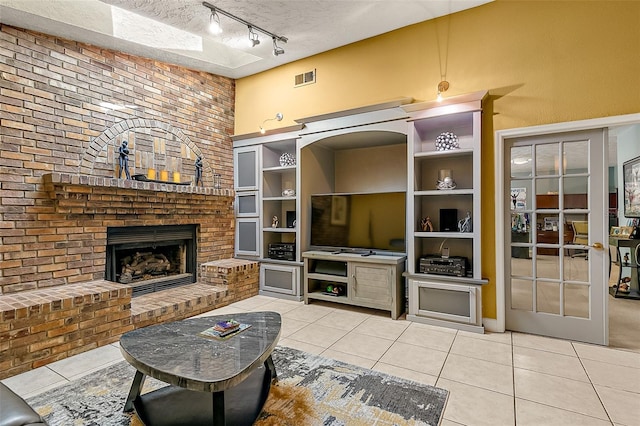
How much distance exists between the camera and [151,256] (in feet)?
14.4

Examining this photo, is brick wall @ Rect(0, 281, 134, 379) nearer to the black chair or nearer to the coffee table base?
the coffee table base

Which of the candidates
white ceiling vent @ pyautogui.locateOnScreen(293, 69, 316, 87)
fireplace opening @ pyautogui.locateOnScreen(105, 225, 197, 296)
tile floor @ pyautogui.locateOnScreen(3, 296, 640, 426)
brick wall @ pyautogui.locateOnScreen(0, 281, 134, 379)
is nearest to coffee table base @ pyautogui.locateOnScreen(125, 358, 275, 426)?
tile floor @ pyautogui.locateOnScreen(3, 296, 640, 426)

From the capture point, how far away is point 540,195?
321 cm

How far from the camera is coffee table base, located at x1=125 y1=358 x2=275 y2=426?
1791 mm

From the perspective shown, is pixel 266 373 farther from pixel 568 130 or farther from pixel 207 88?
pixel 207 88

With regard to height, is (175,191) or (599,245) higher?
(175,191)

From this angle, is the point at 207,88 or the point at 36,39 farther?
the point at 207,88

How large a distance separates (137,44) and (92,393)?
3.53 m

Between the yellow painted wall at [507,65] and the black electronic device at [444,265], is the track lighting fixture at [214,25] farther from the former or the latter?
the black electronic device at [444,265]

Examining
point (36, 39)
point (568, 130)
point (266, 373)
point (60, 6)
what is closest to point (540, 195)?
point (568, 130)

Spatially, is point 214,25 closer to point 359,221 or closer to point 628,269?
point 359,221

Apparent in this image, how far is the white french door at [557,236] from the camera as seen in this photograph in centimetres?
298

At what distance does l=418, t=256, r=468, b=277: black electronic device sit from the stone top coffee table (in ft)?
6.58

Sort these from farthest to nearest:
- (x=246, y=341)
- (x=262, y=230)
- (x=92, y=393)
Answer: (x=262, y=230) < (x=92, y=393) < (x=246, y=341)
